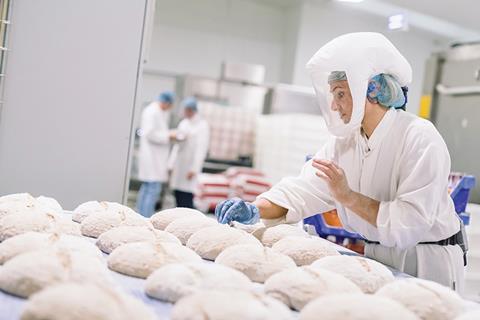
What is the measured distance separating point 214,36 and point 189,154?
379 centimetres

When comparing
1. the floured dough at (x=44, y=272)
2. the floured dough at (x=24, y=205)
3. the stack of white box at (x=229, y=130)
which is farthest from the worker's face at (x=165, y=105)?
the floured dough at (x=44, y=272)

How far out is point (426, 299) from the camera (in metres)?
1.18

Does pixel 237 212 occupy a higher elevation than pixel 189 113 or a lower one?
lower

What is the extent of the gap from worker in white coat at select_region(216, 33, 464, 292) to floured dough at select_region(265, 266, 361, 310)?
19.0 inches

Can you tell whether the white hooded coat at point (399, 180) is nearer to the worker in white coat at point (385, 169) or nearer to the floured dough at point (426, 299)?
the worker in white coat at point (385, 169)

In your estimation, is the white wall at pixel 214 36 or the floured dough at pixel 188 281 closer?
the floured dough at pixel 188 281

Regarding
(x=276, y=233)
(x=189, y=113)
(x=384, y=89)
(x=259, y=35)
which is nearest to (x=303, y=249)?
(x=276, y=233)

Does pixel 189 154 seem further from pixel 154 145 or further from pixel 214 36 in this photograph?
pixel 214 36

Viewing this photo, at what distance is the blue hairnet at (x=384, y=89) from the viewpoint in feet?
5.97

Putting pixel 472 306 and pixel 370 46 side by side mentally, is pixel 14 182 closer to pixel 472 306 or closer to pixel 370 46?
pixel 370 46

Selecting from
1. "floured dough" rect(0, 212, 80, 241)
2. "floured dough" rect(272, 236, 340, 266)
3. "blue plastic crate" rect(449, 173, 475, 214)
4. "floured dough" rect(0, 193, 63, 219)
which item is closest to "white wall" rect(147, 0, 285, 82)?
"blue plastic crate" rect(449, 173, 475, 214)

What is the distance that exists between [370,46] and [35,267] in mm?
1226

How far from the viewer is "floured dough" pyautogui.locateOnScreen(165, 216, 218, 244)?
176 centimetres

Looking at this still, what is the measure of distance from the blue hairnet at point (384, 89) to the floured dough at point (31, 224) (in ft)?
3.47
